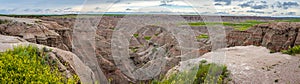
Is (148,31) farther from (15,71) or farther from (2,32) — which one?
(15,71)

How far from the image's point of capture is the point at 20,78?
805 centimetres

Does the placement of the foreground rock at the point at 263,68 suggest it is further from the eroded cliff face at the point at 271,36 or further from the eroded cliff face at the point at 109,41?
the eroded cliff face at the point at 271,36

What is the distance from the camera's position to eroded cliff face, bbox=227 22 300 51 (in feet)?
122

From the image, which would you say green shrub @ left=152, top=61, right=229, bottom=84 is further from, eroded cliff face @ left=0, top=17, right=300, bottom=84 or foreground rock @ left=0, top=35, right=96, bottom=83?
foreground rock @ left=0, top=35, right=96, bottom=83

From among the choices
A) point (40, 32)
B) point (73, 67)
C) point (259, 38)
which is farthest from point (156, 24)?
point (73, 67)

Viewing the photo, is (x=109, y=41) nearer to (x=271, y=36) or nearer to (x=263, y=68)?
(x=271, y=36)

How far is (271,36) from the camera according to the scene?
4131cm

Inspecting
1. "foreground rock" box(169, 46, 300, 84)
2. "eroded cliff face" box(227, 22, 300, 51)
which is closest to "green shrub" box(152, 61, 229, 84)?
"foreground rock" box(169, 46, 300, 84)

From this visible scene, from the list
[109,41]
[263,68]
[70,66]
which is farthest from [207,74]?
[109,41]

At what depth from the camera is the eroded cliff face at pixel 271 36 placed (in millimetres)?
37219

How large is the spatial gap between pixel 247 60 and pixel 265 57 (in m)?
1.47

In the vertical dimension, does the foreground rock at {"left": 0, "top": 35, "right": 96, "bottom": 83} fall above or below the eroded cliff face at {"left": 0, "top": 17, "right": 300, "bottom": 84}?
above

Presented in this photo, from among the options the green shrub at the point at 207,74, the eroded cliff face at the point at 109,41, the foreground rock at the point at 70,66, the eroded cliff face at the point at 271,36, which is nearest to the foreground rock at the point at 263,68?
the green shrub at the point at 207,74

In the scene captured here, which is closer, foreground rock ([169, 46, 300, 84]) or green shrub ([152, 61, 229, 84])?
green shrub ([152, 61, 229, 84])
